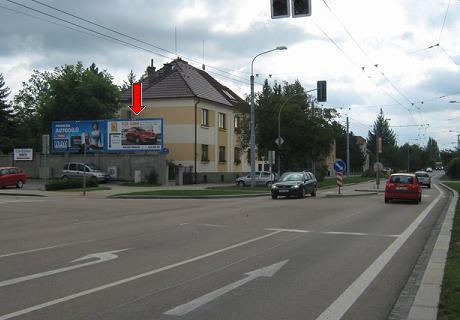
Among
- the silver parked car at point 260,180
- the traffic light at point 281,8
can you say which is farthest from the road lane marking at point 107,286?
Result: the silver parked car at point 260,180

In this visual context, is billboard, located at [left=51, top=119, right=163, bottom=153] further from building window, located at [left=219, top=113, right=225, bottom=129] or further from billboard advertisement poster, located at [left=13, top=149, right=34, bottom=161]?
building window, located at [left=219, top=113, right=225, bottom=129]

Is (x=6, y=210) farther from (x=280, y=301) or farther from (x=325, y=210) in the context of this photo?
(x=280, y=301)

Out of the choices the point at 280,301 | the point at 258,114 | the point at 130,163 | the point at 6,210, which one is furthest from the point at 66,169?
the point at 280,301

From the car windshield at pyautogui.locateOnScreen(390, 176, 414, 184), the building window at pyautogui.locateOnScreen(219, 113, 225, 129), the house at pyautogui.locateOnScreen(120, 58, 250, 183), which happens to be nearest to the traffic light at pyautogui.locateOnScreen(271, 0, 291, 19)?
the car windshield at pyautogui.locateOnScreen(390, 176, 414, 184)

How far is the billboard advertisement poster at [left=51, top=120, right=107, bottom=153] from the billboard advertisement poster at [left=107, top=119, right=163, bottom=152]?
2.67 feet

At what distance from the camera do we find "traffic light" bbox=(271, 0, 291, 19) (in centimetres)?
1302

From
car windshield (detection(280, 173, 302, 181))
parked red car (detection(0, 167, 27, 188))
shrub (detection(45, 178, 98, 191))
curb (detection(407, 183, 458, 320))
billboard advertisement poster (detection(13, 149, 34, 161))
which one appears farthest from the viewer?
billboard advertisement poster (detection(13, 149, 34, 161))

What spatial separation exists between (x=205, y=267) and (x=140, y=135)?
126 ft

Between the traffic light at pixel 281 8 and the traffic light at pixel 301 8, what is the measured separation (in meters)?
0.16

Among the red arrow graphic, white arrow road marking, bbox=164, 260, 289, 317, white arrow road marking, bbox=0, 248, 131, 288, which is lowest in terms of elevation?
white arrow road marking, bbox=164, 260, 289, 317

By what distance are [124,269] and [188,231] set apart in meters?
5.42

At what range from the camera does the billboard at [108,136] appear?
46219mm

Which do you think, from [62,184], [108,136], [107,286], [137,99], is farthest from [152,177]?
[107,286]

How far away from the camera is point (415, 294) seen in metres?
7.32
